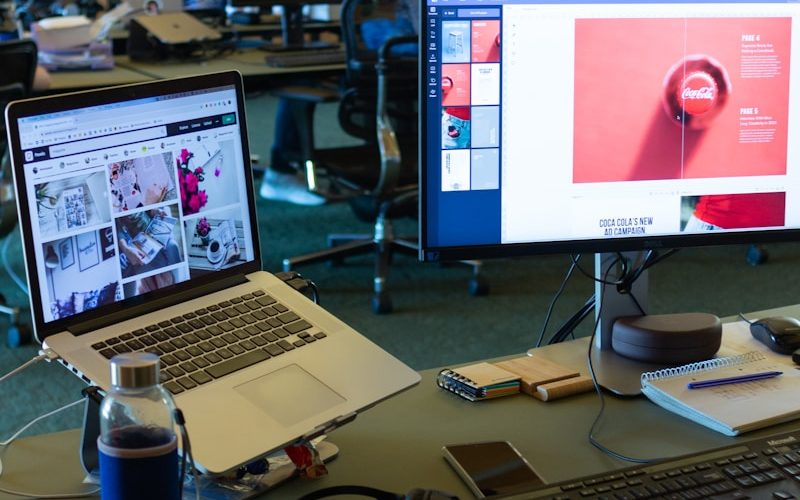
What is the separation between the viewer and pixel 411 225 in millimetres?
4320

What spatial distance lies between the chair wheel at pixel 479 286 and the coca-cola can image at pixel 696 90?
88.4 inches

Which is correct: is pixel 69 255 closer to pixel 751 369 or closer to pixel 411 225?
pixel 751 369

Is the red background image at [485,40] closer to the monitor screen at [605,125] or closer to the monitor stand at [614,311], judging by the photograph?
the monitor screen at [605,125]

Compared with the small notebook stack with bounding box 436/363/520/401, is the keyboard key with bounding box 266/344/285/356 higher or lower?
higher

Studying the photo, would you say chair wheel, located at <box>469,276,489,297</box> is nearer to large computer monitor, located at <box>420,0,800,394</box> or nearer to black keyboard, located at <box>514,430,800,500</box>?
large computer monitor, located at <box>420,0,800,394</box>

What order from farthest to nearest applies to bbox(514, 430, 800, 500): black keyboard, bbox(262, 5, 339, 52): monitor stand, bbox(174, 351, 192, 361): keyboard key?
bbox(262, 5, 339, 52): monitor stand < bbox(174, 351, 192, 361): keyboard key < bbox(514, 430, 800, 500): black keyboard

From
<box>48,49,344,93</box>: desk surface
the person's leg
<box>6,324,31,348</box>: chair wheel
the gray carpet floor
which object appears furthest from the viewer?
the person's leg

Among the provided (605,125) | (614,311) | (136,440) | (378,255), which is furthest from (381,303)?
(136,440)

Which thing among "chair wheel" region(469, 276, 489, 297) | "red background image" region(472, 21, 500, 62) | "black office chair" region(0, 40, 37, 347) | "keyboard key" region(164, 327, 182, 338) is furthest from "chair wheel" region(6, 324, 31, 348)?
"red background image" region(472, 21, 500, 62)

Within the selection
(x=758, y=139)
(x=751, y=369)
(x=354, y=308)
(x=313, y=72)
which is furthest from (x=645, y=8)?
(x=313, y=72)

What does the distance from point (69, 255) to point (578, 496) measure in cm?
56

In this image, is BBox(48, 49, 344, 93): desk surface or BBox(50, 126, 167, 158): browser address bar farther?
BBox(48, 49, 344, 93): desk surface

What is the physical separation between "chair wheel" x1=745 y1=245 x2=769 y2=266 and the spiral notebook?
2.64 meters

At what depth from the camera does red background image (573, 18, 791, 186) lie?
128cm
